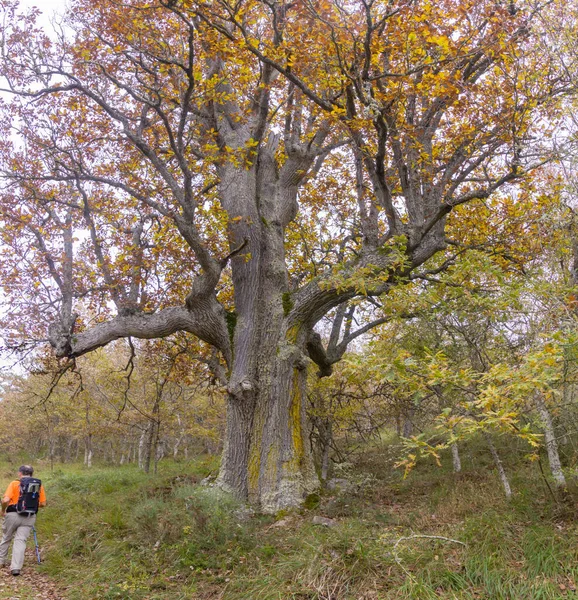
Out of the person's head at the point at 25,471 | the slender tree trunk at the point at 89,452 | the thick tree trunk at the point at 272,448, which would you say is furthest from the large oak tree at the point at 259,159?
the slender tree trunk at the point at 89,452

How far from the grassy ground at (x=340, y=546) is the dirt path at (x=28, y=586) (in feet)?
0.32

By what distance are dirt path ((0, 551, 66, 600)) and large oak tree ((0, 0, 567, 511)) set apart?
2629 mm

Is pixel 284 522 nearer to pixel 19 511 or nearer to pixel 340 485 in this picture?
pixel 340 485

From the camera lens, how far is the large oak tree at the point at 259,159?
6016 mm

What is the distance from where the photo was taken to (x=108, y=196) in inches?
381

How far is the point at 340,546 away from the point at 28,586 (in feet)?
13.2

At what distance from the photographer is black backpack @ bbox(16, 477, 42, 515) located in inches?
258

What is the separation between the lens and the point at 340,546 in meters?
4.92

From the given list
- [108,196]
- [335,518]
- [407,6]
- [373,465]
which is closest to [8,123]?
[108,196]

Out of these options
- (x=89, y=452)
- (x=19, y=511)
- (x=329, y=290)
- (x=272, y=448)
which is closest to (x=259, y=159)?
(x=329, y=290)

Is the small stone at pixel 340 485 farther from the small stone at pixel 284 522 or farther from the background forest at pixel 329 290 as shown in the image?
the small stone at pixel 284 522

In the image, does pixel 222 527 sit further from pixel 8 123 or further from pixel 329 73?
pixel 8 123

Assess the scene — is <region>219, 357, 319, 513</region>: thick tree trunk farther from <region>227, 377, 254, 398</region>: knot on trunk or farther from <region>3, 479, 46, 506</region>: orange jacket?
<region>3, 479, 46, 506</region>: orange jacket

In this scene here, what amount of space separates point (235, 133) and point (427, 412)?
706 centimetres
